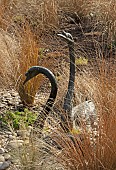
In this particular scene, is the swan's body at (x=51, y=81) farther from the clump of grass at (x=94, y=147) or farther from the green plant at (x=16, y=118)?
the clump of grass at (x=94, y=147)

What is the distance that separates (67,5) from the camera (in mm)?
7660

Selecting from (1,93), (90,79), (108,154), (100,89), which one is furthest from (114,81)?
(1,93)

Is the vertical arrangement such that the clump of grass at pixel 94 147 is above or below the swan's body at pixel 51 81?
below

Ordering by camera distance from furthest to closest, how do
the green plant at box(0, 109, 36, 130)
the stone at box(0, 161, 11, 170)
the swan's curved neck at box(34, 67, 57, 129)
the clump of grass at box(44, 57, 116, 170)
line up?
the green plant at box(0, 109, 36, 130)
the swan's curved neck at box(34, 67, 57, 129)
the stone at box(0, 161, 11, 170)
the clump of grass at box(44, 57, 116, 170)

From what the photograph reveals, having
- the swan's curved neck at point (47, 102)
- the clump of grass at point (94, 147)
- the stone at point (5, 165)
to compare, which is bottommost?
the stone at point (5, 165)

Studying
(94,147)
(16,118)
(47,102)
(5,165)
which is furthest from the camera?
(16,118)

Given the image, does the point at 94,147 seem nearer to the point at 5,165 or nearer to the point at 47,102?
the point at 5,165

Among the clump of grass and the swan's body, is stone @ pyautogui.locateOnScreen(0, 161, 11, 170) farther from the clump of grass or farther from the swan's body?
the clump of grass

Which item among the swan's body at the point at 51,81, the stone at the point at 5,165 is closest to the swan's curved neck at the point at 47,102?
the swan's body at the point at 51,81

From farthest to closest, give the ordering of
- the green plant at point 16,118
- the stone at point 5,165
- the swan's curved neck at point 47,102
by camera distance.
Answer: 1. the green plant at point 16,118
2. the swan's curved neck at point 47,102
3. the stone at point 5,165

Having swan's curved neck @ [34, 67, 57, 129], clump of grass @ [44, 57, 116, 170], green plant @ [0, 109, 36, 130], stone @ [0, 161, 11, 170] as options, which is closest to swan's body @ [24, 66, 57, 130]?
swan's curved neck @ [34, 67, 57, 129]

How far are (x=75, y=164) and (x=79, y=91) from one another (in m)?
1.44

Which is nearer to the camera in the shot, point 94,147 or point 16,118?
point 94,147

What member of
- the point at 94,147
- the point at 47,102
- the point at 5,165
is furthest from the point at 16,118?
the point at 94,147
